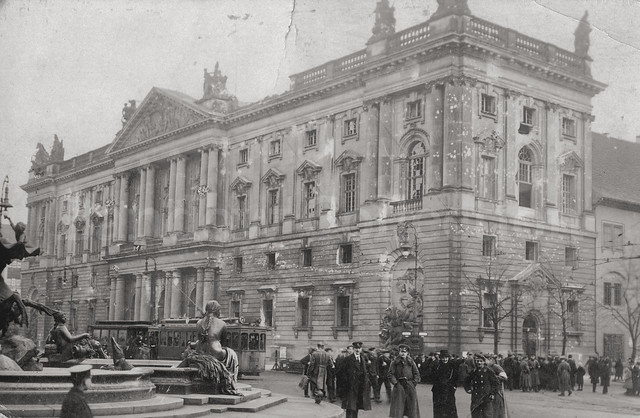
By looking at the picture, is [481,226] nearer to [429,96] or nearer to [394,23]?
[429,96]

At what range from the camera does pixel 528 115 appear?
37219mm

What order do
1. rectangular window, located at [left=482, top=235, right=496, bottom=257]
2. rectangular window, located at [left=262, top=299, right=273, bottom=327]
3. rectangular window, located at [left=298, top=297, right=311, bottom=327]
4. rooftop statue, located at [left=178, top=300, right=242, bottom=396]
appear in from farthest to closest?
rectangular window, located at [left=262, top=299, right=273, bottom=327], rectangular window, located at [left=298, top=297, right=311, bottom=327], rectangular window, located at [left=482, top=235, right=496, bottom=257], rooftop statue, located at [left=178, top=300, right=242, bottom=396]

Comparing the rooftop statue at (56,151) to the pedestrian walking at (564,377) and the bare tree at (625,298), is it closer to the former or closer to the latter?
the bare tree at (625,298)

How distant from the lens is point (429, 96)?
36406 millimetres

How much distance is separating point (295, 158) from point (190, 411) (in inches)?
1275

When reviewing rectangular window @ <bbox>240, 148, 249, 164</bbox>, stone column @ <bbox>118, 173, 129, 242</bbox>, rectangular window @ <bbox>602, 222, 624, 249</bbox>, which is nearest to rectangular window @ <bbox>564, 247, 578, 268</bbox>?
rectangular window @ <bbox>602, 222, 624, 249</bbox>

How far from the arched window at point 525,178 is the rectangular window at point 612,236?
11.3 ft

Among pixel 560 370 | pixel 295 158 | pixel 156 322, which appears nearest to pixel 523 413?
pixel 560 370

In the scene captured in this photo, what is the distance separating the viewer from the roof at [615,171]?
3634 centimetres

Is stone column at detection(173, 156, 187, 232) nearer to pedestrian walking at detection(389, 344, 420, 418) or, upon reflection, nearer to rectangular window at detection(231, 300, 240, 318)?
rectangular window at detection(231, 300, 240, 318)

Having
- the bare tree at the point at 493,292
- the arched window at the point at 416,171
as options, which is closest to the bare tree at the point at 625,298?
the bare tree at the point at 493,292

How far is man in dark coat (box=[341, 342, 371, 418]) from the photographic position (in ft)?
57.4

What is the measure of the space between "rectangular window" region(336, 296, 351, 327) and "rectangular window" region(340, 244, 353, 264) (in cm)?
176

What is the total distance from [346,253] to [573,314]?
1092 centimetres
